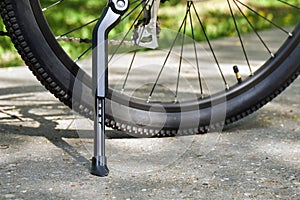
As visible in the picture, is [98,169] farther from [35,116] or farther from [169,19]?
[169,19]

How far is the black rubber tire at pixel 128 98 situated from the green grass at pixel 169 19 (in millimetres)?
2072

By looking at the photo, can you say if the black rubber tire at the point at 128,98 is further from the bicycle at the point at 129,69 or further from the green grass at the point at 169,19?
the green grass at the point at 169,19

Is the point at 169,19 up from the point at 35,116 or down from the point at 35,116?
up

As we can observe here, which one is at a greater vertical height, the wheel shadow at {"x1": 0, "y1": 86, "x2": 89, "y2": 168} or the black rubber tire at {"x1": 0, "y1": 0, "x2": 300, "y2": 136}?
the black rubber tire at {"x1": 0, "y1": 0, "x2": 300, "y2": 136}

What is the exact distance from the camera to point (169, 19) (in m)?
6.13

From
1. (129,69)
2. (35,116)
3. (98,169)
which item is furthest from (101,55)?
(35,116)

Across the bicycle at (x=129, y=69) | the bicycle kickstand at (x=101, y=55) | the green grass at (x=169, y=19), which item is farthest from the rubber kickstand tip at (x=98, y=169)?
the green grass at (x=169, y=19)

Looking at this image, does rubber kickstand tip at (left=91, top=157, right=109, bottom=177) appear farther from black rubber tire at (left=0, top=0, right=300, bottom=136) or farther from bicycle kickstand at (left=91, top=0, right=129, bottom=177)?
black rubber tire at (left=0, top=0, right=300, bottom=136)

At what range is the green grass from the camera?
4891 millimetres

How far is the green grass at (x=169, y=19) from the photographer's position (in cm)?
489

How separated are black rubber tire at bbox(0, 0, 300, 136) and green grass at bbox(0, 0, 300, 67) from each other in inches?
81.6

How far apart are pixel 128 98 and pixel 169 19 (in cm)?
347

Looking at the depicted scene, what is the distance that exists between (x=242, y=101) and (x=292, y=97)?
86 centimetres

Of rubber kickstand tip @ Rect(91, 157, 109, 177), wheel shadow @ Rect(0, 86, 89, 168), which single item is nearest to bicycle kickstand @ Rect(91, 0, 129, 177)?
rubber kickstand tip @ Rect(91, 157, 109, 177)
